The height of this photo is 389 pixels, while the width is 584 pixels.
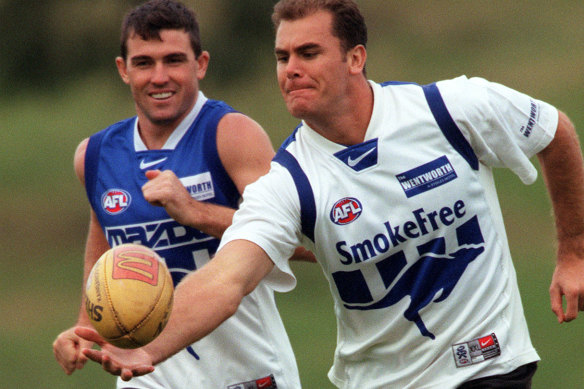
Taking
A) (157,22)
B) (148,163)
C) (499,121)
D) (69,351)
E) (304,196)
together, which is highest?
(157,22)

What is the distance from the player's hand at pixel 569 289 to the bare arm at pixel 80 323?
212 centimetres

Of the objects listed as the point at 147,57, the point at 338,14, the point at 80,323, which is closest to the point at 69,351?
the point at 80,323

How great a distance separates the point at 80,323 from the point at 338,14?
6.67 ft

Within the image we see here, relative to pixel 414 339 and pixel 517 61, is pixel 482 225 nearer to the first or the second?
pixel 414 339

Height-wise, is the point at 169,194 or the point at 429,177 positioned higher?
the point at 169,194

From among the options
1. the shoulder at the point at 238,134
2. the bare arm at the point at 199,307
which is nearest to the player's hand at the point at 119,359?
the bare arm at the point at 199,307

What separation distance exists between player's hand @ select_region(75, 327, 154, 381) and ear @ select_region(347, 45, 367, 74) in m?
1.66

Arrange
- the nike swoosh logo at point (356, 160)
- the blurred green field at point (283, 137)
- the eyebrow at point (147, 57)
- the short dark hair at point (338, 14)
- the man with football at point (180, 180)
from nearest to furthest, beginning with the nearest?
the nike swoosh logo at point (356, 160) < the short dark hair at point (338, 14) < the man with football at point (180, 180) < the eyebrow at point (147, 57) < the blurred green field at point (283, 137)

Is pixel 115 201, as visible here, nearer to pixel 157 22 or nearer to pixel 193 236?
pixel 193 236

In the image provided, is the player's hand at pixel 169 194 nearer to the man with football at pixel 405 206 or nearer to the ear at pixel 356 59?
the man with football at pixel 405 206

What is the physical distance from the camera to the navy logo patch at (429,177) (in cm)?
547

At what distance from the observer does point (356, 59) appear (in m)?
5.75

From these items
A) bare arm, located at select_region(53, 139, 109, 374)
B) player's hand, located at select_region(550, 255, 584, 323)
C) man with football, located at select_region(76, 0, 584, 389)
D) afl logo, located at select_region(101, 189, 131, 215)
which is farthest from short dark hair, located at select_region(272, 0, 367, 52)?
bare arm, located at select_region(53, 139, 109, 374)

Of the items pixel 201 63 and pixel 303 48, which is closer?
pixel 303 48
